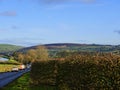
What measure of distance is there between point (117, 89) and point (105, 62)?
1288 mm

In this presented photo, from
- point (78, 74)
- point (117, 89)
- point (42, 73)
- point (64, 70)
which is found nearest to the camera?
point (117, 89)

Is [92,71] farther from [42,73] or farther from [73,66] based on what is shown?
[42,73]

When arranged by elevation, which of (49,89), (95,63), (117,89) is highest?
(95,63)

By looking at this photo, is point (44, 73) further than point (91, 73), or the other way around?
point (44, 73)

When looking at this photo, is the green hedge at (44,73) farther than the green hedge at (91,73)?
Yes

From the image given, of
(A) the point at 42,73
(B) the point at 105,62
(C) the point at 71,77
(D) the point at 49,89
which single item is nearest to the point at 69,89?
(C) the point at 71,77

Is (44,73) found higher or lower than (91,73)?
lower

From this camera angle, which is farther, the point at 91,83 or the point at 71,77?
the point at 71,77

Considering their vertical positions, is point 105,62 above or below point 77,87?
above

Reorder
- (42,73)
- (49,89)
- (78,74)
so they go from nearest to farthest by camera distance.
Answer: (78,74), (49,89), (42,73)

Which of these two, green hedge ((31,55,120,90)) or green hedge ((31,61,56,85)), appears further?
green hedge ((31,61,56,85))

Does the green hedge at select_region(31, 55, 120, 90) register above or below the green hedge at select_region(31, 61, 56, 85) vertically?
above

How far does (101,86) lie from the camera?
1688 centimetres

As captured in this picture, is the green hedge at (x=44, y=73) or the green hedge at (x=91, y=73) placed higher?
the green hedge at (x=91, y=73)
